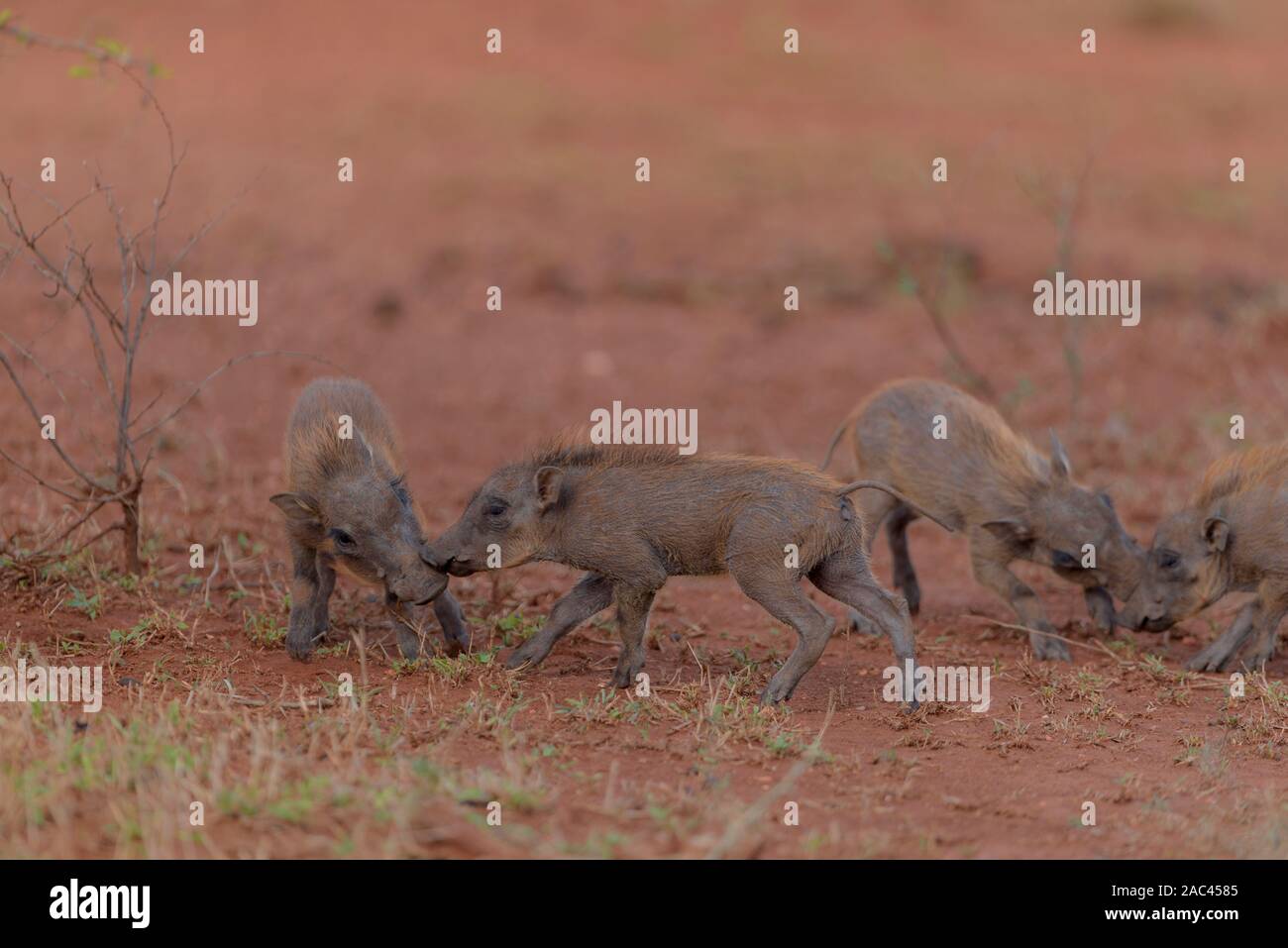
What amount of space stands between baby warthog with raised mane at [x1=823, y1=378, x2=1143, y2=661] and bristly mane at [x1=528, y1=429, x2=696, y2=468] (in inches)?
67.7

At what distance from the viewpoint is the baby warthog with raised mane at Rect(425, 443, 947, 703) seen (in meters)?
6.89

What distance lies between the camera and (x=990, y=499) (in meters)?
8.58

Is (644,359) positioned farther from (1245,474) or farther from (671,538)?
(671,538)

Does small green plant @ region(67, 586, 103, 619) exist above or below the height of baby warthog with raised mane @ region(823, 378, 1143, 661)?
below

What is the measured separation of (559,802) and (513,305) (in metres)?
9.45

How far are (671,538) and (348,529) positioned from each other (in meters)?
1.51

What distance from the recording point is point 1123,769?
621 cm

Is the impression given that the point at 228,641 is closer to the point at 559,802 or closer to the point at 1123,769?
the point at 559,802

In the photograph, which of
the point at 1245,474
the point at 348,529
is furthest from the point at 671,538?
the point at 1245,474

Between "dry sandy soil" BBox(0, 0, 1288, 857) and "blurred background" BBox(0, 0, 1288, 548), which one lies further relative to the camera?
"blurred background" BBox(0, 0, 1288, 548)

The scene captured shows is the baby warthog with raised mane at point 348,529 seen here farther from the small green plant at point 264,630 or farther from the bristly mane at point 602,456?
the bristly mane at point 602,456

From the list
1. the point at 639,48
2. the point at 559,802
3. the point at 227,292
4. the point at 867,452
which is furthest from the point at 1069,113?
the point at 559,802

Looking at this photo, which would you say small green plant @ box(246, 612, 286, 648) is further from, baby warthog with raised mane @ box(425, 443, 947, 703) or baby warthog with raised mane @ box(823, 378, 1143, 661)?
baby warthog with raised mane @ box(823, 378, 1143, 661)

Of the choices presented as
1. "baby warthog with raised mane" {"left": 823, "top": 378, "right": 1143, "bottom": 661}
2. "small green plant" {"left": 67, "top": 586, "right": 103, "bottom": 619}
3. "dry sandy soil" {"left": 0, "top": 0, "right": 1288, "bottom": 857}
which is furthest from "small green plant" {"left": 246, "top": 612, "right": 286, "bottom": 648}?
"baby warthog with raised mane" {"left": 823, "top": 378, "right": 1143, "bottom": 661}
